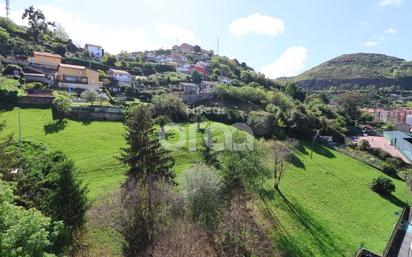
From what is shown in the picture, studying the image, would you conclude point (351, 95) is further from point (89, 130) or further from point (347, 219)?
point (89, 130)

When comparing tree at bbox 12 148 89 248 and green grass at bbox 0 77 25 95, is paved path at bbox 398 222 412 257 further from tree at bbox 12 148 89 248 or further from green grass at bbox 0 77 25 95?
green grass at bbox 0 77 25 95

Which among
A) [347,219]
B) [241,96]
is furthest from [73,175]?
[241,96]

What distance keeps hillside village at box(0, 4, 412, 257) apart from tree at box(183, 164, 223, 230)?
0.23 ft

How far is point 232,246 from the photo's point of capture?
21.9 m

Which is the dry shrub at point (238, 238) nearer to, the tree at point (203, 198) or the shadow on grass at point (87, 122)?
the tree at point (203, 198)

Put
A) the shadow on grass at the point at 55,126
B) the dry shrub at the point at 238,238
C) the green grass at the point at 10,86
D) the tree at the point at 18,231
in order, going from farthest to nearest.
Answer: the green grass at the point at 10,86, the shadow on grass at the point at 55,126, the dry shrub at the point at 238,238, the tree at the point at 18,231

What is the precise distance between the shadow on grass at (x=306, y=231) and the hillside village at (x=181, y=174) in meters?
0.13

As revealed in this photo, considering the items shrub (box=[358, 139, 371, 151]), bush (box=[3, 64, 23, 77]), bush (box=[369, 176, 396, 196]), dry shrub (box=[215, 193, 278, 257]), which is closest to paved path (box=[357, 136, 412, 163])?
shrub (box=[358, 139, 371, 151])

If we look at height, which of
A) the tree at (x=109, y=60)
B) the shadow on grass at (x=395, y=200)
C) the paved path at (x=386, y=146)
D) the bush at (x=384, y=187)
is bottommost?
the shadow on grass at (x=395, y=200)

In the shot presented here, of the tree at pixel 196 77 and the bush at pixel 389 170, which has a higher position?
the tree at pixel 196 77

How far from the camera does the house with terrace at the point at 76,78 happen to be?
206ft

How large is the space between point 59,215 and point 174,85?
65508 millimetres

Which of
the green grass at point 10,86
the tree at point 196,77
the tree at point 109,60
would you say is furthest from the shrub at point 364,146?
the tree at point 109,60

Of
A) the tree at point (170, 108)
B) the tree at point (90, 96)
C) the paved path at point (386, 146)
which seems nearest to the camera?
the tree at point (90, 96)
